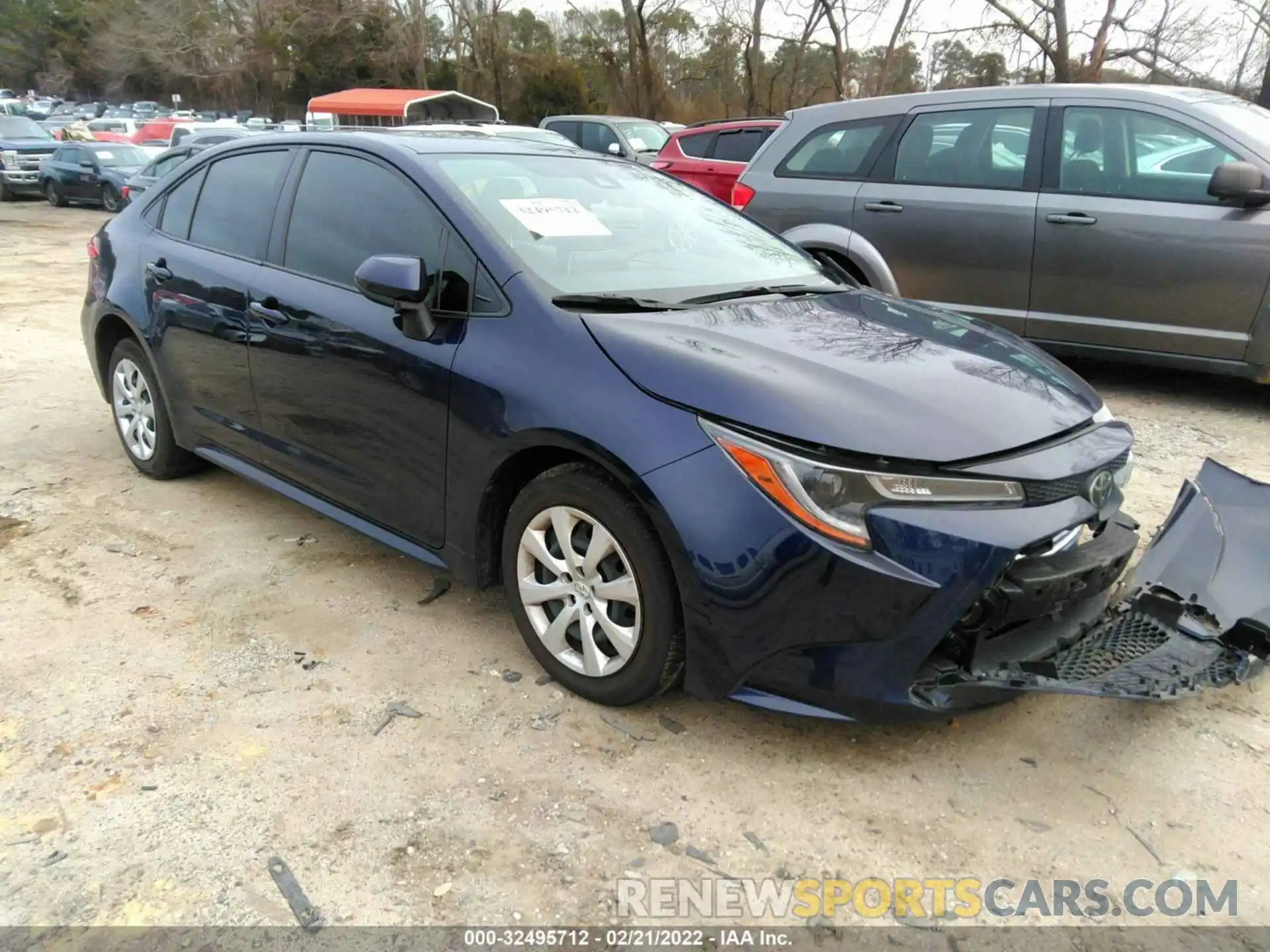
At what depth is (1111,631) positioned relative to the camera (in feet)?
8.31

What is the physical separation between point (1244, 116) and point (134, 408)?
6.31 m

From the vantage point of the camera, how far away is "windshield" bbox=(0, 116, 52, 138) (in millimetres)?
23891

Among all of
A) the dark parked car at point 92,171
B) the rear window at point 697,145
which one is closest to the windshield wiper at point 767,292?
the rear window at point 697,145

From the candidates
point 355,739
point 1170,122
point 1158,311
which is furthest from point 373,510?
point 1170,122

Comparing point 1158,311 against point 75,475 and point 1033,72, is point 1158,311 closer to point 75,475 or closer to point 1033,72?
point 75,475

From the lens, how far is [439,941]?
1.97m

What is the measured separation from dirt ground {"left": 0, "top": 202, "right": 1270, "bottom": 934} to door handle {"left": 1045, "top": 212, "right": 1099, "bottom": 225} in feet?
11.2

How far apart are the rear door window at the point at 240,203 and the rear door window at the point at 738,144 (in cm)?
683

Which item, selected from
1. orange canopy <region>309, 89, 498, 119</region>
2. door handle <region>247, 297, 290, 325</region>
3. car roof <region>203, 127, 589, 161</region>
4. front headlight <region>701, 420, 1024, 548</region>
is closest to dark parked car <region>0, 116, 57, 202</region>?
orange canopy <region>309, 89, 498, 119</region>

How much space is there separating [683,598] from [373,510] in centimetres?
139

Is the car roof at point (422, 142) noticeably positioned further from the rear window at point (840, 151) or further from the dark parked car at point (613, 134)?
the dark parked car at point (613, 134)

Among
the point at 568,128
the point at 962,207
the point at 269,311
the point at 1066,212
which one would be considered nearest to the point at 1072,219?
the point at 1066,212

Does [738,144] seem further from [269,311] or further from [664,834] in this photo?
A: [664,834]

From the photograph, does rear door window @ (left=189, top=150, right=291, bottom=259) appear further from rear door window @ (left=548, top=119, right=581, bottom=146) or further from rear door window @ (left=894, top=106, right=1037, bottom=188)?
rear door window @ (left=548, top=119, right=581, bottom=146)
